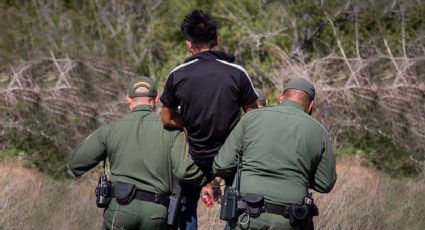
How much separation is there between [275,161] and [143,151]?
118cm

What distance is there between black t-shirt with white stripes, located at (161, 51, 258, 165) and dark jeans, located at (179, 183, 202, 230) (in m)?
0.47

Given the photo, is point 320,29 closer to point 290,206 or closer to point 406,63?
point 406,63

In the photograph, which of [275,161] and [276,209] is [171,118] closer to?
[275,161]

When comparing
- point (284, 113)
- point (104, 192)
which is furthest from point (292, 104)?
point (104, 192)

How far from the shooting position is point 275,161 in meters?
5.21

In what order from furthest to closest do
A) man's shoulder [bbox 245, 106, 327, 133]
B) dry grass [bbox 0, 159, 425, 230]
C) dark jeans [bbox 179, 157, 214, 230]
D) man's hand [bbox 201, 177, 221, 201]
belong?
1. dry grass [bbox 0, 159, 425, 230]
2. dark jeans [bbox 179, 157, 214, 230]
3. man's hand [bbox 201, 177, 221, 201]
4. man's shoulder [bbox 245, 106, 327, 133]

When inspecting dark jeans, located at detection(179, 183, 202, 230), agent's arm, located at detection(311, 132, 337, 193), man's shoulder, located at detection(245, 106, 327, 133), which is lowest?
dark jeans, located at detection(179, 183, 202, 230)

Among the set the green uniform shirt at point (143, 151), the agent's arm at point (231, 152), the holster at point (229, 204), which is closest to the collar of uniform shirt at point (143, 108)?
the green uniform shirt at point (143, 151)

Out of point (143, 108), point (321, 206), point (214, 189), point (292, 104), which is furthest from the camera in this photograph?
point (321, 206)

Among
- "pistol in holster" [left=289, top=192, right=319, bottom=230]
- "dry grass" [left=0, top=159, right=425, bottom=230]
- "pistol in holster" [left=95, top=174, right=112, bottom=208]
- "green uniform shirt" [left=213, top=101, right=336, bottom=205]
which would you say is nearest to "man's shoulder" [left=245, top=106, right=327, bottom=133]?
"green uniform shirt" [left=213, top=101, right=336, bottom=205]

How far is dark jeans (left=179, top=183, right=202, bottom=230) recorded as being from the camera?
598 centimetres

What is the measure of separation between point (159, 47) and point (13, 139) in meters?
4.81

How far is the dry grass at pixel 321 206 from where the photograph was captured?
8.35 m

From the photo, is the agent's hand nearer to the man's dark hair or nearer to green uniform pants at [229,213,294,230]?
green uniform pants at [229,213,294,230]
